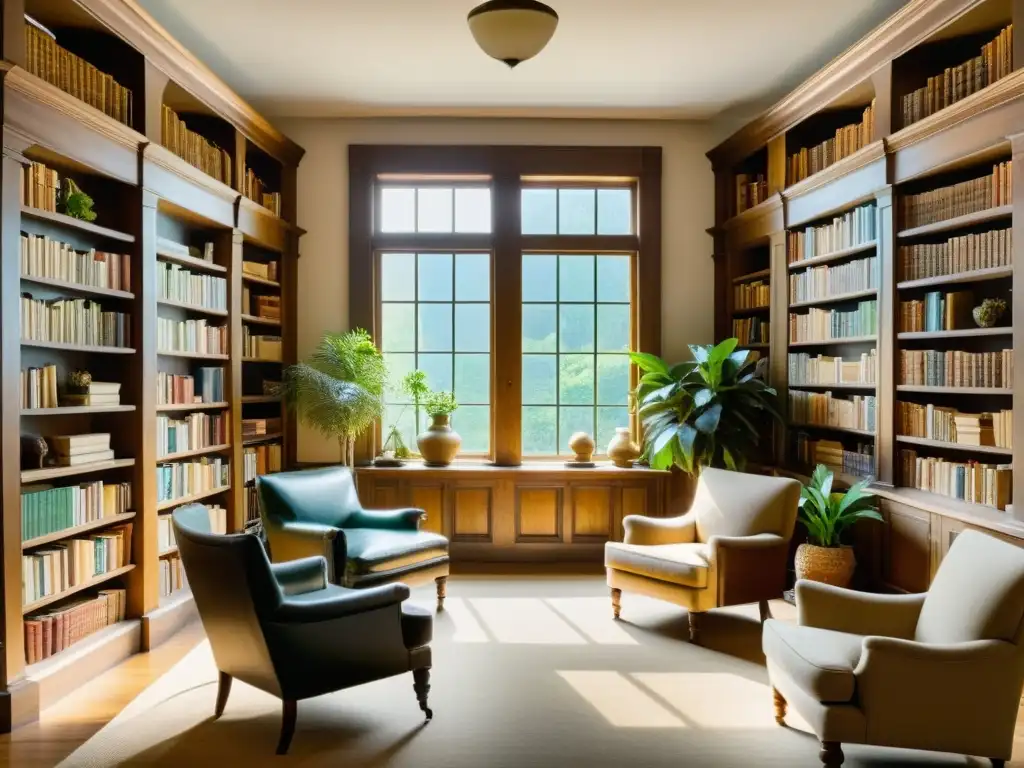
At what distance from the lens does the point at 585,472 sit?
6.57m

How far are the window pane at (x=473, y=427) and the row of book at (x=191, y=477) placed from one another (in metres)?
2.03

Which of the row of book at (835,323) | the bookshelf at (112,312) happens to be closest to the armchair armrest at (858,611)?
the row of book at (835,323)

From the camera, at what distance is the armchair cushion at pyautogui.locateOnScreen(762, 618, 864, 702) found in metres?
2.93

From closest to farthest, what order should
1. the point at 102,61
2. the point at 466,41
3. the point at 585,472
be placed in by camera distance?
the point at 102,61
the point at 466,41
the point at 585,472

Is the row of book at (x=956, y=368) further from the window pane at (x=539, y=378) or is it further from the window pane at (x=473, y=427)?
the window pane at (x=473, y=427)

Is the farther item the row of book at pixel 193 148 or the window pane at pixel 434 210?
the window pane at pixel 434 210

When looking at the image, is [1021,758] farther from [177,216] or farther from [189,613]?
[177,216]

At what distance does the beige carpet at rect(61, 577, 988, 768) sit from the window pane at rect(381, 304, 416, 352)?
9.36 ft

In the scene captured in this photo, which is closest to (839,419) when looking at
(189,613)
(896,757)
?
(896,757)

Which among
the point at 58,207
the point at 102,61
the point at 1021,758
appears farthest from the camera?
the point at 102,61

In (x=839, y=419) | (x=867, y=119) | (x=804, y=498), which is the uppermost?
(x=867, y=119)

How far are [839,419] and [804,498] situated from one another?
2.21ft

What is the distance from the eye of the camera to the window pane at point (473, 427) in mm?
7012

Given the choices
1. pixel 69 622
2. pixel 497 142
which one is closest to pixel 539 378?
pixel 497 142
